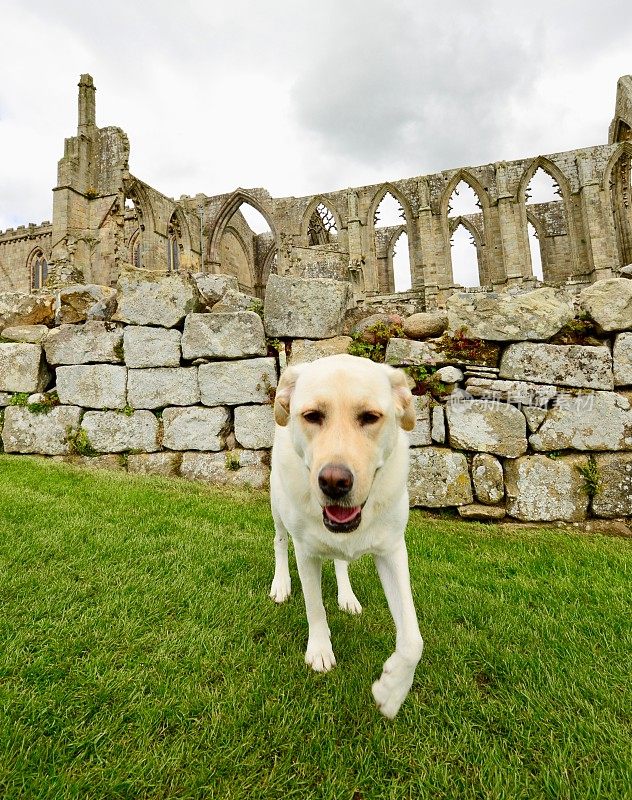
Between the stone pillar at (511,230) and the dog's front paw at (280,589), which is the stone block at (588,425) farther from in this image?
the stone pillar at (511,230)

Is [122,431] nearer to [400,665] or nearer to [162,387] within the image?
[162,387]

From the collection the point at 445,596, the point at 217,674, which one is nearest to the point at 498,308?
the point at 445,596

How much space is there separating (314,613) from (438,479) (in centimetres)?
243

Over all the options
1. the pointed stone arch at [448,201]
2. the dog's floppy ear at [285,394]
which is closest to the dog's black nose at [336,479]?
the dog's floppy ear at [285,394]

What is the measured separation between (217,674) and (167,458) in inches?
140

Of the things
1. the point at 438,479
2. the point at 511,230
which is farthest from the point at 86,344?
the point at 511,230

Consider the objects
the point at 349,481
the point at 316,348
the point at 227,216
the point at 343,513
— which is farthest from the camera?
the point at 227,216

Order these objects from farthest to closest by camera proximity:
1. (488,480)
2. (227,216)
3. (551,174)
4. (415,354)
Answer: (227,216), (551,174), (415,354), (488,480)

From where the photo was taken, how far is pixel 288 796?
1.22m

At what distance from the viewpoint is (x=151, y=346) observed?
500 centimetres

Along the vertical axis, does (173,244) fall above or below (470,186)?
below

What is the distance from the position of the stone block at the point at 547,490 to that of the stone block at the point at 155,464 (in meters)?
3.79

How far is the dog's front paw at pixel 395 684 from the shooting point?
150 cm

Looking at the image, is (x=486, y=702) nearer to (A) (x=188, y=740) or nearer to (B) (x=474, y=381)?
(A) (x=188, y=740)
